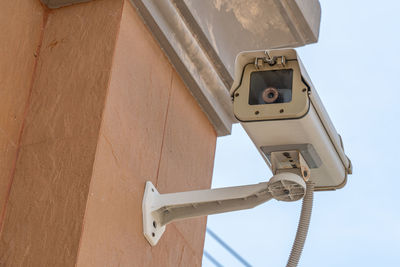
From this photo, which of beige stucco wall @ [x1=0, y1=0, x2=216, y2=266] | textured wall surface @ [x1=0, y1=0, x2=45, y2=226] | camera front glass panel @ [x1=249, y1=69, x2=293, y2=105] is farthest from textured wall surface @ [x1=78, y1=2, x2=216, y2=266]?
camera front glass panel @ [x1=249, y1=69, x2=293, y2=105]

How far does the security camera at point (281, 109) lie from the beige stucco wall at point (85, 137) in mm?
420

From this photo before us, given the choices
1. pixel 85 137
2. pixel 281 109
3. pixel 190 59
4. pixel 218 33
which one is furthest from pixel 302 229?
pixel 218 33

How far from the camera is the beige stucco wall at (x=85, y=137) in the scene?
2.85m

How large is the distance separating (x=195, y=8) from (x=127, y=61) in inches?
21.5

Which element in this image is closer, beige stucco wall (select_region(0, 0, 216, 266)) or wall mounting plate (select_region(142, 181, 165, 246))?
beige stucco wall (select_region(0, 0, 216, 266))

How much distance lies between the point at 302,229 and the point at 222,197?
12.6 inches

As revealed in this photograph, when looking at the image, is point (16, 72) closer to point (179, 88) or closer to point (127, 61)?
point (127, 61)

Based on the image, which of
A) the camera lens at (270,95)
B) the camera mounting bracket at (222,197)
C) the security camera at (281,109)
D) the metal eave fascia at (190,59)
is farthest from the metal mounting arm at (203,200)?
the metal eave fascia at (190,59)

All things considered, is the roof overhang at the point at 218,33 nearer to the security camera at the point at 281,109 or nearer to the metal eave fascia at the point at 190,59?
the metal eave fascia at the point at 190,59

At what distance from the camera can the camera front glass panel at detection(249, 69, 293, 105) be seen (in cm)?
307

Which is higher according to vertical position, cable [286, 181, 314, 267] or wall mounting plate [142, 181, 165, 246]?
wall mounting plate [142, 181, 165, 246]

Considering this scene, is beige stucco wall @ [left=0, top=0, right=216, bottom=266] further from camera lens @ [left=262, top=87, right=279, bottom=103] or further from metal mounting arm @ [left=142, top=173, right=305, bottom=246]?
camera lens @ [left=262, top=87, right=279, bottom=103]

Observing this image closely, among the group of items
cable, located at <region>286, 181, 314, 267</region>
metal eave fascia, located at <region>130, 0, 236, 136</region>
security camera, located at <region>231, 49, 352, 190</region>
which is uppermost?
metal eave fascia, located at <region>130, 0, 236, 136</region>

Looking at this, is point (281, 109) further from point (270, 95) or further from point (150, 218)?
point (150, 218)
